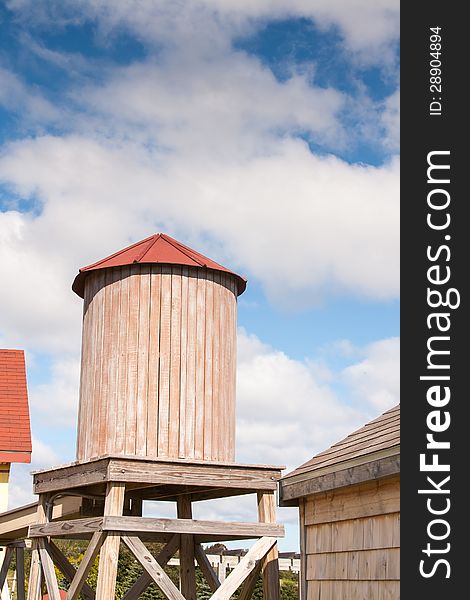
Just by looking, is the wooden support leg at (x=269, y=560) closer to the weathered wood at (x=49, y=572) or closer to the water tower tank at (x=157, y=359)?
the water tower tank at (x=157, y=359)

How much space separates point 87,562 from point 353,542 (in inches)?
137

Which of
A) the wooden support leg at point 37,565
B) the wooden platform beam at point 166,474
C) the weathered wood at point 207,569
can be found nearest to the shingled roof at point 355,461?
the wooden platform beam at point 166,474

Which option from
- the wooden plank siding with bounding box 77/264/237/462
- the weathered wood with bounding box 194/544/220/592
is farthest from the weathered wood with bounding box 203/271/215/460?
the weathered wood with bounding box 194/544/220/592

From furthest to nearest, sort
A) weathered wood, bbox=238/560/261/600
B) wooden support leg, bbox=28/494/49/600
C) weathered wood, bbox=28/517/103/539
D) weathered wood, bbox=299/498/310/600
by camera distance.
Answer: wooden support leg, bbox=28/494/49/600, weathered wood, bbox=238/560/261/600, weathered wood, bbox=28/517/103/539, weathered wood, bbox=299/498/310/600

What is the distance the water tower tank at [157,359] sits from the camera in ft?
37.2

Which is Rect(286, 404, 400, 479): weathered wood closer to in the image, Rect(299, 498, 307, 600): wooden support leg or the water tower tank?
Rect(299, 498, 307, 600): wooden support leg

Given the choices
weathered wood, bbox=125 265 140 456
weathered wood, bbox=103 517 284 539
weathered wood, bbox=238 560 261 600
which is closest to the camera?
weathered wood, bbox=103 517 284 539

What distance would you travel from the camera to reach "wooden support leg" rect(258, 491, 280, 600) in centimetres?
1132

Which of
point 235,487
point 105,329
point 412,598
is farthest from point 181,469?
point 412,598

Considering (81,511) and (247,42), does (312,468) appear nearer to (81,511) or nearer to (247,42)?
(81,511)

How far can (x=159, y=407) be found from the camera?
11367mm

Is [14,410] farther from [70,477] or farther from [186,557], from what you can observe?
[70,477]

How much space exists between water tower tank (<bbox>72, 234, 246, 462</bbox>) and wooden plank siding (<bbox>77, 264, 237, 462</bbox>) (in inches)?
0.5

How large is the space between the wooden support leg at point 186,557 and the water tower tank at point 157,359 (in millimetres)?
1611
